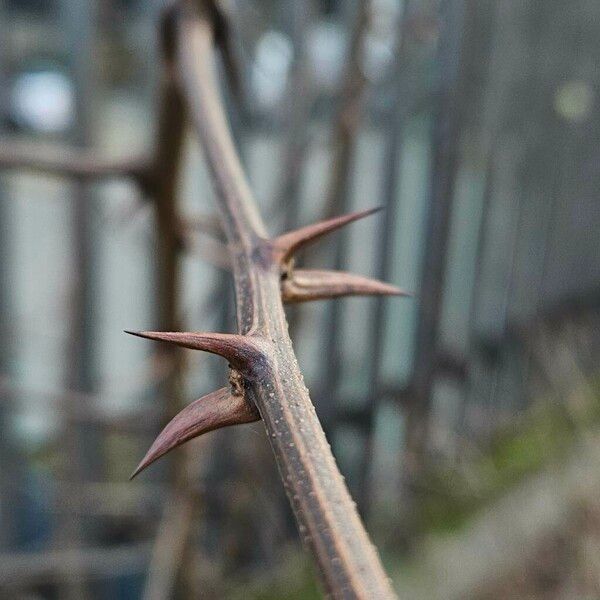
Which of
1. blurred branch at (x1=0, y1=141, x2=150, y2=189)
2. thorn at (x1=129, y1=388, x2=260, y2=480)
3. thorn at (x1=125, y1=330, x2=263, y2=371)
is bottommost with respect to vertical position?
blurred branch at (x1=0, y1=141, x2=150, y2=189)

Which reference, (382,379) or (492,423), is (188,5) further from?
(492,423)

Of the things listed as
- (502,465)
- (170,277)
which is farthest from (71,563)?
(502,465)

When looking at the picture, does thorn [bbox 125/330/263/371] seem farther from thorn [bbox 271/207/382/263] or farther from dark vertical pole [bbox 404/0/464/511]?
dark vertical pole [bbox 404/0/464/511]

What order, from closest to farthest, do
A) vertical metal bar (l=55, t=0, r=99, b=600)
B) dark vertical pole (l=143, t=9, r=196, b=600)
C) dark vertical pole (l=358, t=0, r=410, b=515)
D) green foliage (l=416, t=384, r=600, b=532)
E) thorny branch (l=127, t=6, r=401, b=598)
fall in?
thorny branch (l=127, t=6, r=401, b=598) < dark vertical pole (l=143, t=9, r=196, b=600) < vertical metal bar (l=55, t=0, r=99, b=600) < dark vertical pole (l=358, t=0, r=410, b=515) < green foliage (l=416, t=384, r=600, b=532)

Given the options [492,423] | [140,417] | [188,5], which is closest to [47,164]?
[188,5]

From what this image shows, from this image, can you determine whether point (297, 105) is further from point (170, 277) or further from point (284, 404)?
point (284, 404)

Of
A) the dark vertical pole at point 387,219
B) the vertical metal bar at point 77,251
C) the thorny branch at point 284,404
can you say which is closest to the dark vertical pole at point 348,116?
the dark vertical pole at point 387,219

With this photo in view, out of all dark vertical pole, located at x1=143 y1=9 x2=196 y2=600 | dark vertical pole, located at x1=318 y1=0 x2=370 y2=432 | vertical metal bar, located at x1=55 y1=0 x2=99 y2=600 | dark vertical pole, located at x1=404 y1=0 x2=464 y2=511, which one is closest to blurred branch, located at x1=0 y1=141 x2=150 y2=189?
dark vertical pole, located at x1=143 y1=9 x2=196 y2=600
